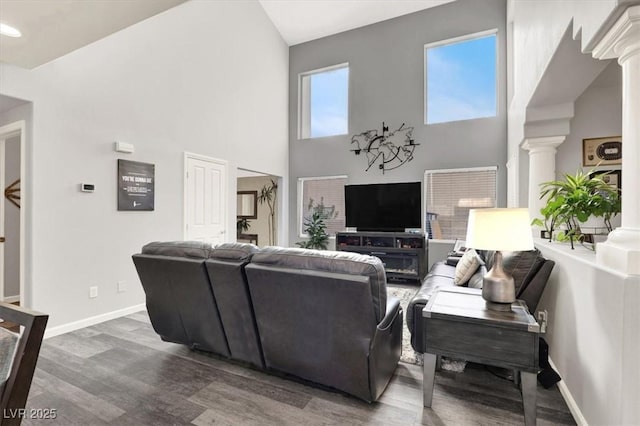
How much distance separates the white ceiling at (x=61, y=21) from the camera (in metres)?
2.03

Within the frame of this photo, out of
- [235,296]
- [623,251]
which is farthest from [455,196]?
[235,296]

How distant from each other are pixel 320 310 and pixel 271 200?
6.25m

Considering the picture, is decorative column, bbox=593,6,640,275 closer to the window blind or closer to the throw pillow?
the throw pillow

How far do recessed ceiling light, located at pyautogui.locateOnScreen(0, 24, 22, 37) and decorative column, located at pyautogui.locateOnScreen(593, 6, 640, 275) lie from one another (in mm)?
A: 3719

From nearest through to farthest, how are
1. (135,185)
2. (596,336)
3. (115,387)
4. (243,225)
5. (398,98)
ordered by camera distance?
1. (596,336)
2. (115,387)
3. (135,185)
4. (398,98)
5. (243,225)

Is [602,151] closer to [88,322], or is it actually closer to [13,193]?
[88,322]

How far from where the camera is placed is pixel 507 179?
5332mm

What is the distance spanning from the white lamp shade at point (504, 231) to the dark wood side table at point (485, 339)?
1.34 ft

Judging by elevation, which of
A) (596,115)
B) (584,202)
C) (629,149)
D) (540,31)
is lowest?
(584,202)

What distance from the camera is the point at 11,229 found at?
4043 mm

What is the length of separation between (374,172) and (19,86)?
530cm

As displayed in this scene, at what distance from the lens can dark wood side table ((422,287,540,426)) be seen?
170 cm

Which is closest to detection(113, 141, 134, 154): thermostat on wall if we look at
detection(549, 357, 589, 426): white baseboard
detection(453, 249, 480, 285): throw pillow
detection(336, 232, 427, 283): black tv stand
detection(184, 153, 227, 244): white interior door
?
detection(184, 153, 227, 244): white interior door

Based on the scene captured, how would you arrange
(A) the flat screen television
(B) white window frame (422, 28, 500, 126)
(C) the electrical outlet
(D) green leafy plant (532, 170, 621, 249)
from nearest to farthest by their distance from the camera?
(D) green leafy plant (532, 170, 621, 249)
(C) the electrical outlet
(B) white window frame (422, 28, 500, 126)
(A) the flat screen television
